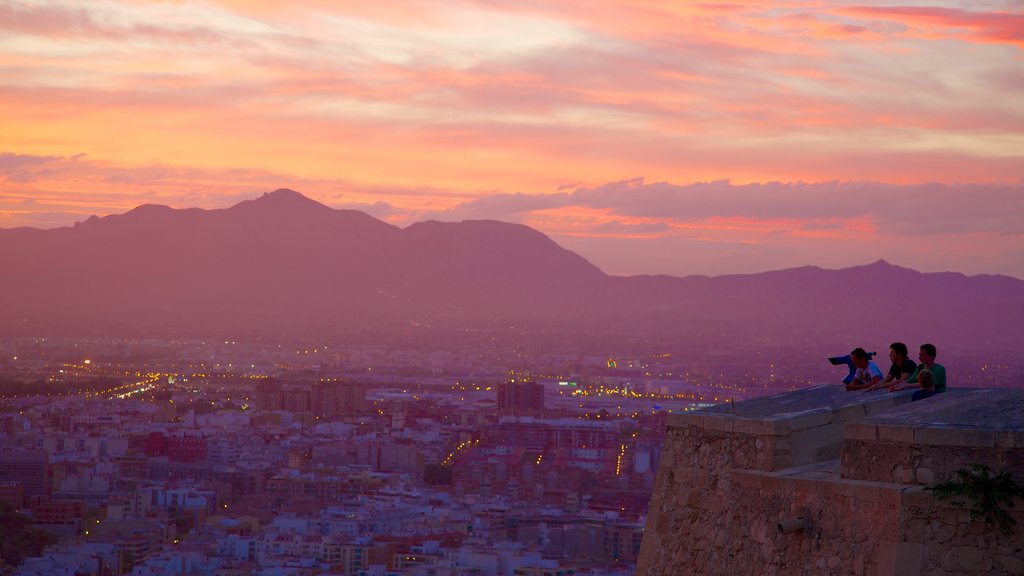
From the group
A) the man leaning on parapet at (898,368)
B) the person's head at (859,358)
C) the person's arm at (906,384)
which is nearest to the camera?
the person's arm at (906,384)

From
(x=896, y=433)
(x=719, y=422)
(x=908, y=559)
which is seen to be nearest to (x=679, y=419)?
(x=719, y=422)

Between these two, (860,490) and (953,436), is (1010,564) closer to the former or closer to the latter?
(953,436)

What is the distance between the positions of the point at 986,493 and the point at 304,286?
148113 mm

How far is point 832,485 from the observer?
12.8 feet

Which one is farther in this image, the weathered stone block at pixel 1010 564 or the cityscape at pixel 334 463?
the cityscape at pixel 334 463

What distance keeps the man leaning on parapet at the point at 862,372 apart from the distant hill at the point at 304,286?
335 feet

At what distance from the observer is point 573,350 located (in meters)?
113

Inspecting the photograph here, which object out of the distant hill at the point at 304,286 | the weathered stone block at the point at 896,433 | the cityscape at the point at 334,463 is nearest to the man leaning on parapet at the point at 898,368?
the weathered stone block at the point at 896,433

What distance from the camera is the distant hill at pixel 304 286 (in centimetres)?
12362

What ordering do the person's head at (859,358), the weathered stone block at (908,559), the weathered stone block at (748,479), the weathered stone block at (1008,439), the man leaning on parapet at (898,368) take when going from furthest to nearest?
the person's head at (859,358) → the man leaning on parapet at (898,368) → the weathered stone block at (748,479) → the weathered stone block at (908,559) → the weathered stone block at (1008,439)

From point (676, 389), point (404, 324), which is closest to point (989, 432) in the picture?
point (676, 389)

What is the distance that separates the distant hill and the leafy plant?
104 m

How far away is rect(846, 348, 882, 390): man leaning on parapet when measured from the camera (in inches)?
193

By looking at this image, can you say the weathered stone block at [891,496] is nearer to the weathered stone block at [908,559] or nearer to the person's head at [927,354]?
the weathered stone block at [908,559]
